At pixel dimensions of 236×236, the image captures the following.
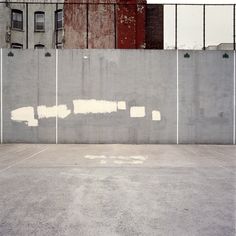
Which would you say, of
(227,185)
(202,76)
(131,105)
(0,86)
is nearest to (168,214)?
(227,185)

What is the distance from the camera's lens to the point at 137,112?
1310 cm

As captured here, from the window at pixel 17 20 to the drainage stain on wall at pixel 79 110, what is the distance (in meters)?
16.0

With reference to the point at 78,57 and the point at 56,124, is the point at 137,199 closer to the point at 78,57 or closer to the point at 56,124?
the point at 56,124

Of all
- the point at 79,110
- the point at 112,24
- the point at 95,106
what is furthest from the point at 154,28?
the point at 79,110

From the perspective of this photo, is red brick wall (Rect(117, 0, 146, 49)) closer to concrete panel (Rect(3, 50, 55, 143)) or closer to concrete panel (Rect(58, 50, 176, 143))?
concrete panel (Rect(58, 50, 176, 143))

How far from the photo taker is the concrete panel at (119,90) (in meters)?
13.1

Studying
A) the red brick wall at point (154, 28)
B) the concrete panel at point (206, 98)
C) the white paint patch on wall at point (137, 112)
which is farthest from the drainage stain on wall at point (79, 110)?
the red brick wall at point (154, 28)

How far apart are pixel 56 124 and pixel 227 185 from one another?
30.5 ft

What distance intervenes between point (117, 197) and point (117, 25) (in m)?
12.5

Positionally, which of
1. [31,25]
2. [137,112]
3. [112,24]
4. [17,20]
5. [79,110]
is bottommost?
[137,112]

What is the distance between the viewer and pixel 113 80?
1319cm

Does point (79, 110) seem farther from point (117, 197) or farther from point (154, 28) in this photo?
point (117, 197)

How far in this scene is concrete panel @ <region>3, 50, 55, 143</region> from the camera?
13070 mm

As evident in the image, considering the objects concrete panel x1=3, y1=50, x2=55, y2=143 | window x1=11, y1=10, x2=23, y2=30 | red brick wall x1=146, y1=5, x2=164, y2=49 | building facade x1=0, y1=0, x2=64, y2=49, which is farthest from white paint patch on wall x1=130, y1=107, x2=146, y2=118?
window x1=11, y1=10, x2=23, y2=30
